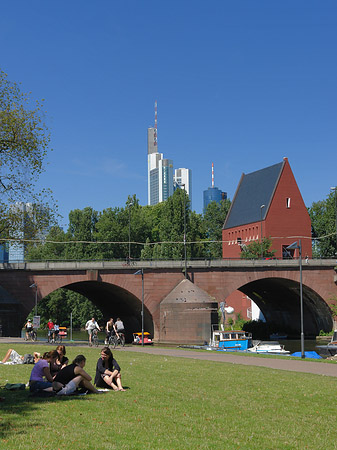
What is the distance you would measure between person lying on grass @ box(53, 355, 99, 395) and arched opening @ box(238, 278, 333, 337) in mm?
52891

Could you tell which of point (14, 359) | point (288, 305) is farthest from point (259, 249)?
point (14, 359)

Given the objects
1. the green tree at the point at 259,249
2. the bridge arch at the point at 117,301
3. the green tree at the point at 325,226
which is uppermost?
the green tree at the point at 325,226

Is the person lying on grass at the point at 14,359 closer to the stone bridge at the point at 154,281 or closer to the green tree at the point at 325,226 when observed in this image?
the stone bridge at the point at 154,281

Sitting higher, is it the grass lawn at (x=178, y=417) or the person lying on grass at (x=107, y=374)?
the person lying on grass at (x=107, y=374)

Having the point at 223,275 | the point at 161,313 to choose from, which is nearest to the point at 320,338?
the point at 223,275

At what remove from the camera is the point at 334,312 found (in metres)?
64.6

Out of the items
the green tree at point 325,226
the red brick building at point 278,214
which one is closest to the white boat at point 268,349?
the red brick building at point 278,214

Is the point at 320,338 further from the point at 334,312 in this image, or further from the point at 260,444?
the point at 260,444

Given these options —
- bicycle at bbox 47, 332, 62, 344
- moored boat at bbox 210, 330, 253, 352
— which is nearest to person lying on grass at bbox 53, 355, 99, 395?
bicycle at bbox 47, 332, 62, 344

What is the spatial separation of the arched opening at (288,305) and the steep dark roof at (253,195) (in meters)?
12.9

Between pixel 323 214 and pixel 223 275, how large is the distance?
1620 inches

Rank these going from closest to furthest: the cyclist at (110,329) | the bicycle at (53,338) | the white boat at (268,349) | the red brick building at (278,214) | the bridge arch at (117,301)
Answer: the cyclist at (110,329) → the bicycle at (53,338) → the white boat at (268,349) → the bridge arch at (117,301) → the red brick building at (278,214)

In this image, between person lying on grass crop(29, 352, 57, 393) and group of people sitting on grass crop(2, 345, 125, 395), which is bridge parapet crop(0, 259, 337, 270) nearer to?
group of people sitting on grass crop(2, 345, 125, 395)

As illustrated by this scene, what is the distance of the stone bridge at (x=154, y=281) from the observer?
5653cm
